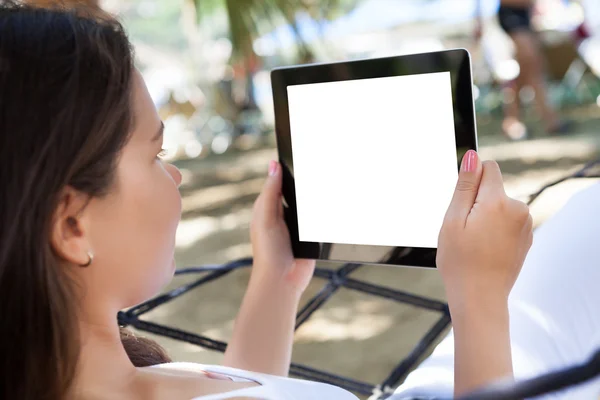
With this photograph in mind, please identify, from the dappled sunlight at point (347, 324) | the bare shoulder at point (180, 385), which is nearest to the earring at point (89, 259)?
the bare shoulder at point (180, 385)

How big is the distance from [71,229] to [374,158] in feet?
1.24

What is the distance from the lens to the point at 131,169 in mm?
718

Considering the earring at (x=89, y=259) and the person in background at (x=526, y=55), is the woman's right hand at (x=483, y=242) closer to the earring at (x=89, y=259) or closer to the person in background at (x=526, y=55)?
the earring at (x=89, y=259)

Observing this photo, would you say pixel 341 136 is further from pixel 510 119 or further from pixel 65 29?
pixel 510 119

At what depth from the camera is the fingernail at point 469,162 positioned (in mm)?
713

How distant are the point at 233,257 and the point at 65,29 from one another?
2644 millimetres

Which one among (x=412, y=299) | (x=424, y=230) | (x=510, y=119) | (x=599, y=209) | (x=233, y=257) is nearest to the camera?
(x=424, y=230)

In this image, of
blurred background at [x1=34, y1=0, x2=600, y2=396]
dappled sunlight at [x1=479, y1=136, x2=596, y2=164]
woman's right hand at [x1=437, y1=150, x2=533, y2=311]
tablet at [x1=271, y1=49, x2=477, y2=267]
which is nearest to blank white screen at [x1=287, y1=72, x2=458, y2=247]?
tablet at [x1=271, y1=49, x2=477, y2=267]

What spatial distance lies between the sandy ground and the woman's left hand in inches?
27.7

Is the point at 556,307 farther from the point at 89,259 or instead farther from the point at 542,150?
the point at 542,150

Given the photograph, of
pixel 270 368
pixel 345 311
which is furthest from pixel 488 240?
pixel 345 311

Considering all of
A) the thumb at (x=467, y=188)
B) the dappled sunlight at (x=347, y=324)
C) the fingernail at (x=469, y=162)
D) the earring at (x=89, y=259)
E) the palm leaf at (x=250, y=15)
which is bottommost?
the dappled sunlight at (x=347, y=324)

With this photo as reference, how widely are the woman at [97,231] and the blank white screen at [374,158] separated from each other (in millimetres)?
99

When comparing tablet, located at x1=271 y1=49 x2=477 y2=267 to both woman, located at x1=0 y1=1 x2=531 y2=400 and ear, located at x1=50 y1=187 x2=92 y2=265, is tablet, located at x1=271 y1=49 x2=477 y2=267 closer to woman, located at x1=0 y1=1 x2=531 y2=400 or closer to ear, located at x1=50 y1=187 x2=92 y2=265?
woman, located at x1=0 y1=1 x2=531 y2=400
